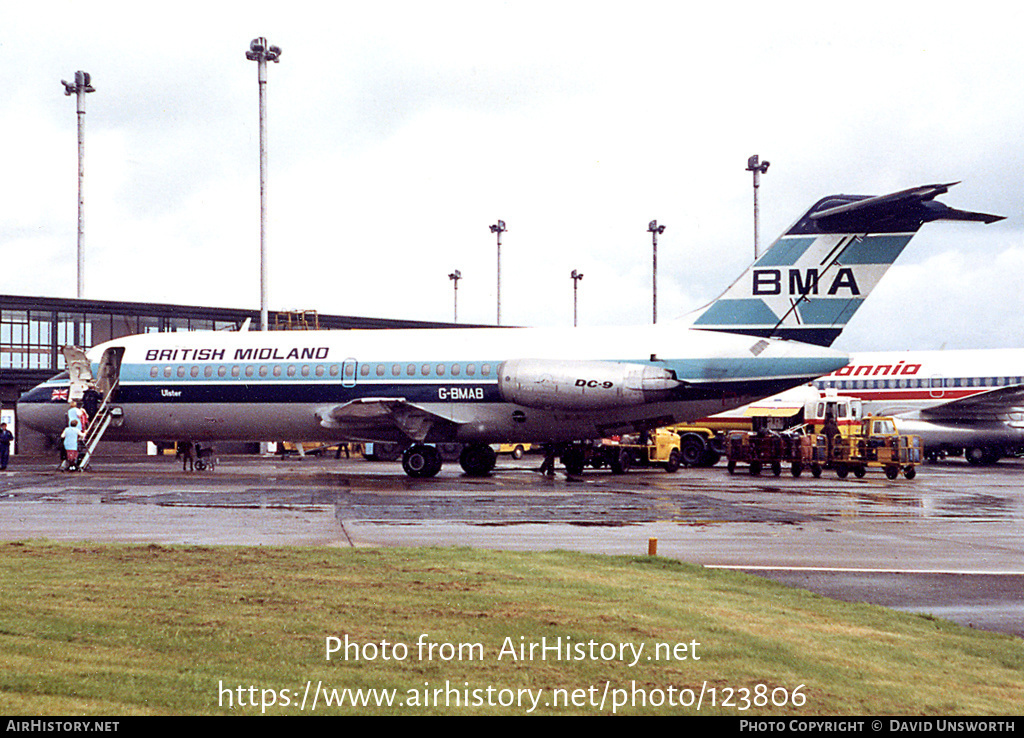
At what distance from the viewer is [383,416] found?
94.2ft

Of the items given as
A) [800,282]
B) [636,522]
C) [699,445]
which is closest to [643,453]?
[699,445]

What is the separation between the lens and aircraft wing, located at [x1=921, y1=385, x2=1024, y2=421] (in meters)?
40.2

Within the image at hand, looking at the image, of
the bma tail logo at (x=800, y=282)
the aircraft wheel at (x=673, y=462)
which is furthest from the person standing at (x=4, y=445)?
the bma tail logo at (x=800, y=282)

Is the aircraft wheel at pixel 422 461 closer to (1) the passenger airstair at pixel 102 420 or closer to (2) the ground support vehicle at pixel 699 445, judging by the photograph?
(1) the passenger airstair at pixel 102 420

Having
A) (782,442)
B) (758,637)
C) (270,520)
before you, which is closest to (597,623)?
(758,637)

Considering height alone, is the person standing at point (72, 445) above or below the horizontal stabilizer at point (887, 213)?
below

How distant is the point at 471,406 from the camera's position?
28.5 m

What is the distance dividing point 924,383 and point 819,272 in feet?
71.0

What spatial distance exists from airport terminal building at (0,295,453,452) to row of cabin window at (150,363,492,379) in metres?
17.9

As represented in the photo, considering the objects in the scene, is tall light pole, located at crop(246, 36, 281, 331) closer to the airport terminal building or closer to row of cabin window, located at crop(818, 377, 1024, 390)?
the airport terminal building

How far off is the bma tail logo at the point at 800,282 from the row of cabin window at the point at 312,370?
781cm

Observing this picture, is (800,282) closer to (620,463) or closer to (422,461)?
(620,463)

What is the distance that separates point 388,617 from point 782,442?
2844cm

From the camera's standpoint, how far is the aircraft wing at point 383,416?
92.9ft
